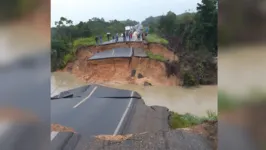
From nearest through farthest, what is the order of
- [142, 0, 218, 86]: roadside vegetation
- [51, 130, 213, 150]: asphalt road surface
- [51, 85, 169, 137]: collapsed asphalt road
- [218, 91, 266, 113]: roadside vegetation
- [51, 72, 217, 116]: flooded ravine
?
[218, 91, 266, 113]: roadside vegetation < [51, 130, 213, 150]: asphalt road surface < [51, 85, 169, 137]: collapsed asphalt road < [51, 72, 217, 116]: flooded ravine < [142, 0, 218, 86]: roadside vegetation

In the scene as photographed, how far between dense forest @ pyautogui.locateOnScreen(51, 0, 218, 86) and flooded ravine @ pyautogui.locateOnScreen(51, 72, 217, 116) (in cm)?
87

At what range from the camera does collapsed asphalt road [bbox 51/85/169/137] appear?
19.5 ft

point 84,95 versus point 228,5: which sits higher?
point 228,5

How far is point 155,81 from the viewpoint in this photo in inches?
671

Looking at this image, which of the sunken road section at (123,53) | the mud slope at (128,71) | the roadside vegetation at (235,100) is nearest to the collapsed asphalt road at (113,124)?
the roadside vegetation at (235,100)

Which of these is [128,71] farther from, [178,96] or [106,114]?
[106,114]

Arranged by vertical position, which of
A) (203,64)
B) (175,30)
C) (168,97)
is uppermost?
(175,30)

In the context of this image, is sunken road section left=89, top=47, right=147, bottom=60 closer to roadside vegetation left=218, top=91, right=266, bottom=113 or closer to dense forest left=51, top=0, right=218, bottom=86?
dense forest left=51, top=0, right=218, bottom=86

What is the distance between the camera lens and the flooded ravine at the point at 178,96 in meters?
12.7

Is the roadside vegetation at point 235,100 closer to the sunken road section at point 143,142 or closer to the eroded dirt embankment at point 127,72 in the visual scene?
the sunken road section at point 143,142

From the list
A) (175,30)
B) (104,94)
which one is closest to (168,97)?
(104,94)

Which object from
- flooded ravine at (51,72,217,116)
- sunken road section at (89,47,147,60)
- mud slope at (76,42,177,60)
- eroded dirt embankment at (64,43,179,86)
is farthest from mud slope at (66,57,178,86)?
mud slope at (76,42,177,60)

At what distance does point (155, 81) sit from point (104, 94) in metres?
7.59

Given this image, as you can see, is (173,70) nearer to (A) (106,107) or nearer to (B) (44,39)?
(A) (106,107)
